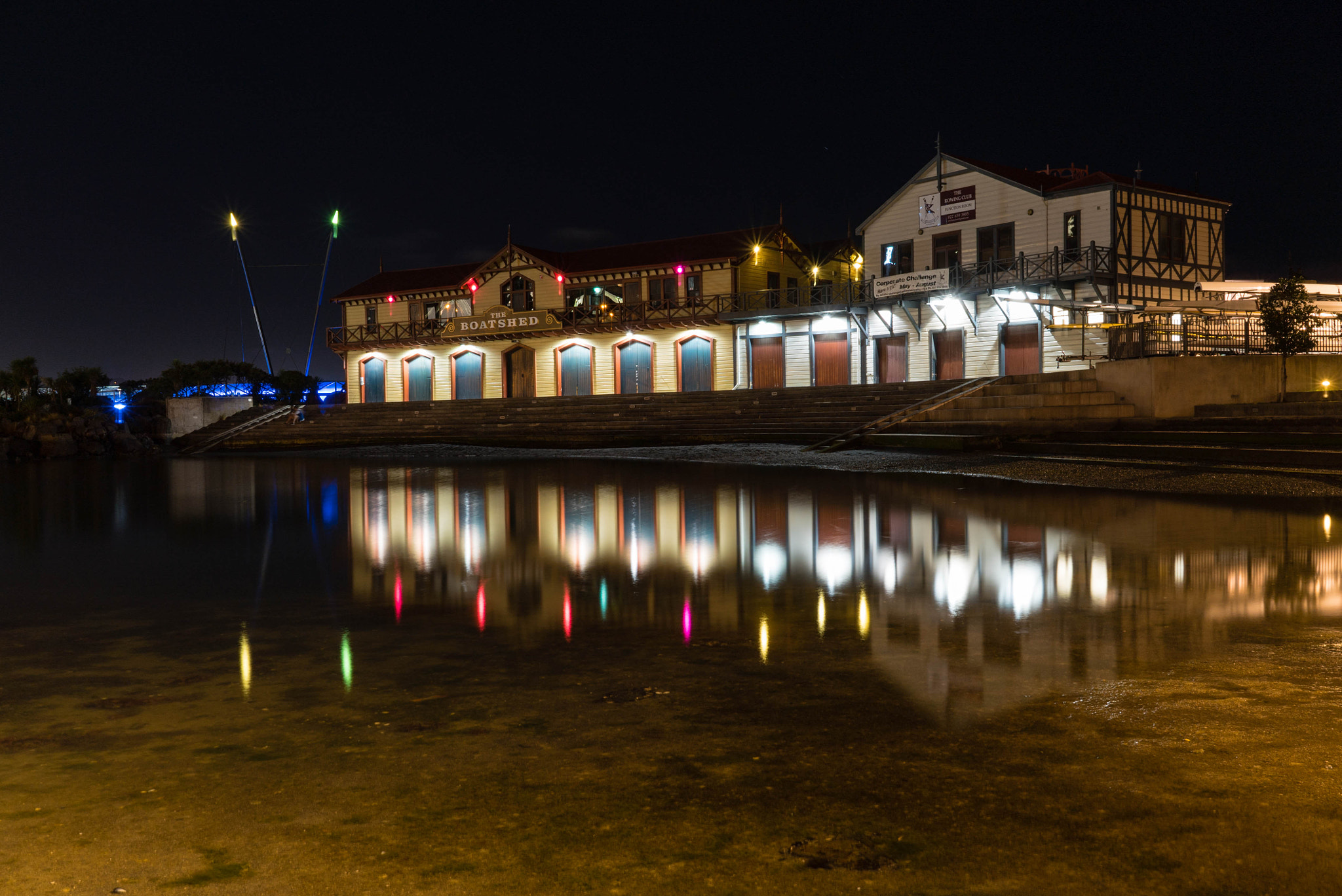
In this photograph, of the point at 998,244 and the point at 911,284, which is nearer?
the point at 998,244

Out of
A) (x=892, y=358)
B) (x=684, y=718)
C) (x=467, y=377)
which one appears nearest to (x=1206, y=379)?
(x=892, y=358)

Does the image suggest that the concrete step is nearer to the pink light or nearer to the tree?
the tree

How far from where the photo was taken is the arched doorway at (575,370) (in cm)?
4541

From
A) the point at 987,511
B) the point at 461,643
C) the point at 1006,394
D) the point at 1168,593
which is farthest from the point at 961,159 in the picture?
the point at 461,643

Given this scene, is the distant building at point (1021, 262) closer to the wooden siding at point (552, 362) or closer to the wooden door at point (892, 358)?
the wooden door at point (892, 358)

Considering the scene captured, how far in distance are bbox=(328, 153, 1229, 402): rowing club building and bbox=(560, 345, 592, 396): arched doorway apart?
68 mm

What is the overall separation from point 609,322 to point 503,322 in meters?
5.47

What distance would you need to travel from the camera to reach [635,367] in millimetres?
43969

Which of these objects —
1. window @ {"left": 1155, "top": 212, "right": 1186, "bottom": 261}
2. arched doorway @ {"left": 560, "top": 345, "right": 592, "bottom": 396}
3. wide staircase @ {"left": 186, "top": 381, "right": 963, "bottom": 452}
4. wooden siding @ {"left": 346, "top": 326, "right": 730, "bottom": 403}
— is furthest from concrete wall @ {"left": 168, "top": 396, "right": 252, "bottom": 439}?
window @ {"left": 1155, "top": 212, "right": 1186, "bottom": 261}

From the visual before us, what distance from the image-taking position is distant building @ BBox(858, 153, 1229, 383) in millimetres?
30125

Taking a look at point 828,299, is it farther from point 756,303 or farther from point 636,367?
point 636,367

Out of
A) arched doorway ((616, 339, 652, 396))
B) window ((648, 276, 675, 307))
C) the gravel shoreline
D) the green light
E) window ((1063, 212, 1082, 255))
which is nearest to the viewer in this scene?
the green light

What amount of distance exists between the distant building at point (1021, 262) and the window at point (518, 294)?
54.6 ft

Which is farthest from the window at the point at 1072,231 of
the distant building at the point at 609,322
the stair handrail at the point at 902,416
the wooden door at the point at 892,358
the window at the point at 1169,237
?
the distant building at the point at 609,322
